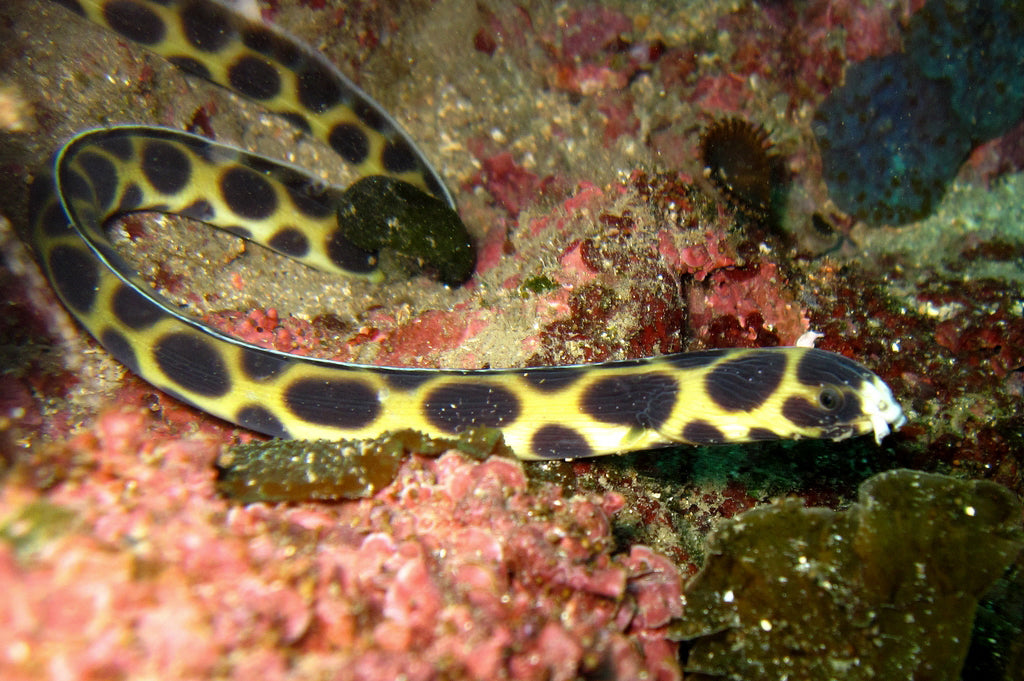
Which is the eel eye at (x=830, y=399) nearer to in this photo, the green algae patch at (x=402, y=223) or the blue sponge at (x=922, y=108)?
the green algae patch at (x=402, y=223)

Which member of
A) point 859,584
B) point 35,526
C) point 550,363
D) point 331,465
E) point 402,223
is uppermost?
point 402,223

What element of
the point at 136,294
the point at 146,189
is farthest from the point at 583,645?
the point at 146,189

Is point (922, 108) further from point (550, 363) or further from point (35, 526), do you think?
point (35, 526)

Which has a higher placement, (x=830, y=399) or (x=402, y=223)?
(x=402, y=223)

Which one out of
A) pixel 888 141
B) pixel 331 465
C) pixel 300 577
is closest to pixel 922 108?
pixel 888 141

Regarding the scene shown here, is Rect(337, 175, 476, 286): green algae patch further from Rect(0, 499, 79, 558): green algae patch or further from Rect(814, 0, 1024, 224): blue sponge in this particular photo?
Rect(814, 0, 1024, 224): blue sponge

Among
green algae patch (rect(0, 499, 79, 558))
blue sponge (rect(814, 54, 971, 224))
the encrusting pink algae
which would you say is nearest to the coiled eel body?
the encrusting pink algae

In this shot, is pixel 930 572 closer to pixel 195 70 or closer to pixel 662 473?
pixel 662 473
